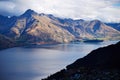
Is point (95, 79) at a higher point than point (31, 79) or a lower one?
higher

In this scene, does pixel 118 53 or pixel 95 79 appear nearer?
pixel 95 79

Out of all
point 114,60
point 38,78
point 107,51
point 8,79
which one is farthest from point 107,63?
point 8,79

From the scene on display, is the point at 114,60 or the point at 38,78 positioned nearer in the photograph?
the point at 114,60

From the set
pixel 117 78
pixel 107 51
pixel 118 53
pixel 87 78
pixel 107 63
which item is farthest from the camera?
pixel 107 51

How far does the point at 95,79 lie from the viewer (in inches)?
3782

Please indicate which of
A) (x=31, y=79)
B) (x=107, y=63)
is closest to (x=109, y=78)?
(x=107, y=63)

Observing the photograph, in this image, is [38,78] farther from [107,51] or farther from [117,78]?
[117,78]

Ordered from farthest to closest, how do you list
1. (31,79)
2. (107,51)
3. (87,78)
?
(31,79)
(107,51)
(87,78)

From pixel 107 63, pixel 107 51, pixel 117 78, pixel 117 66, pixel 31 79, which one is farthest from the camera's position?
pixel 31 79

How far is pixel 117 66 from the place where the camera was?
418 ft

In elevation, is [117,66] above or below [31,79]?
above

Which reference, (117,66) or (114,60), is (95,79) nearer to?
(117,66)

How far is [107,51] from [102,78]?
250 feet

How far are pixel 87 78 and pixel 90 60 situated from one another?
7535 cm
